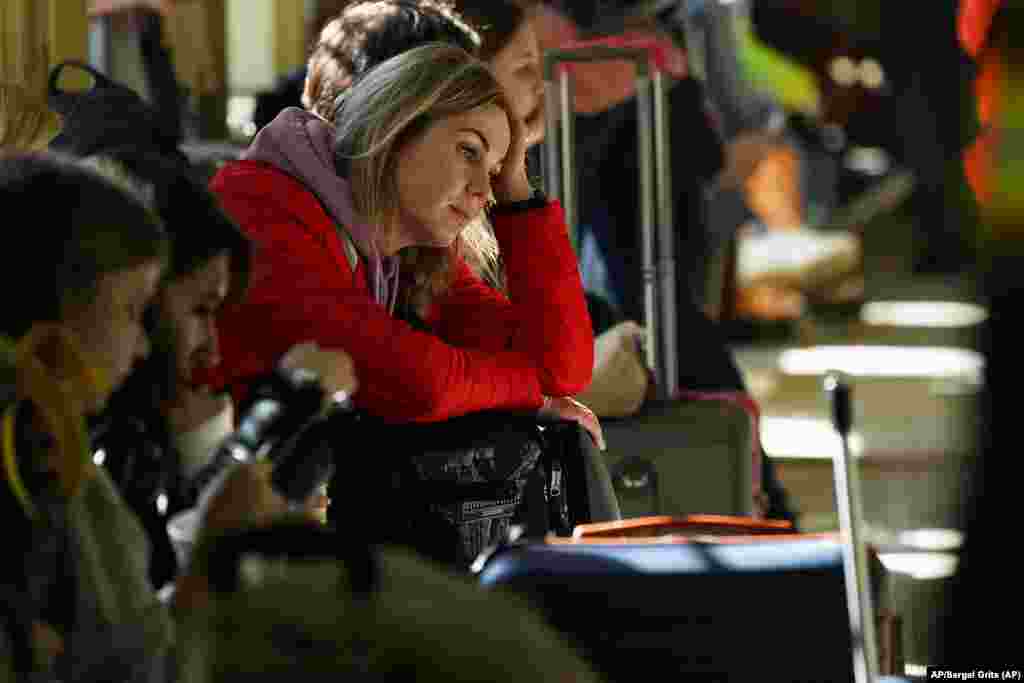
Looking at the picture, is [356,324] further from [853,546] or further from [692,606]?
[853,546]

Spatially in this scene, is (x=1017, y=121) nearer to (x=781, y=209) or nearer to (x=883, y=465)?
(x=883, y=465)

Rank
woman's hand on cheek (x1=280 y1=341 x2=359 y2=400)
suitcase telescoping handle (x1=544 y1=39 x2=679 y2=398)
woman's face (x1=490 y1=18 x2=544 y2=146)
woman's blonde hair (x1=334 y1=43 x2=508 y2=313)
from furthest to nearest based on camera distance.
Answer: suitcase telescoping handle (x1=544 y1=39 x2=679 y2=398)
woman's face (x1=490 y1=18 x2=544 y2=146)
woman's blonde hair (x1=334 y1=43 x2=508 y2=313)
woman's hand on cheek (x1=280 y1=341 x2=359 y2=400)

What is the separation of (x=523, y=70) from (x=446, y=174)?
94 cm

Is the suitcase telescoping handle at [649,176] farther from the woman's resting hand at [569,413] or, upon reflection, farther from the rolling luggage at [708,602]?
the rolling luggage at [708,602]

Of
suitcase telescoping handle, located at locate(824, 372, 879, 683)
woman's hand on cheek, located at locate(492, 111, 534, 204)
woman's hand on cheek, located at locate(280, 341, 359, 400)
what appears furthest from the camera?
woman's hand on cheek, located at locate(492, 111, 534, 204)

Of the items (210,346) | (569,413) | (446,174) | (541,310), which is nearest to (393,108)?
(446,174)

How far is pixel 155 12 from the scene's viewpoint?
7.64m

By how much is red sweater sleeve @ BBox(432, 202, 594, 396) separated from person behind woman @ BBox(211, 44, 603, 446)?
0.05 m

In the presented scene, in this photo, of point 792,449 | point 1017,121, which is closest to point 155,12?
point 792,449

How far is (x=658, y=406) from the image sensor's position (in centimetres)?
502

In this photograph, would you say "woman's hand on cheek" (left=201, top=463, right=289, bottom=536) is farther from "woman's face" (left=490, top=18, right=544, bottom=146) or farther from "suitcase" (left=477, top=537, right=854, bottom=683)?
"woman's face" (left=490, top=18, right=544, bottom=146)

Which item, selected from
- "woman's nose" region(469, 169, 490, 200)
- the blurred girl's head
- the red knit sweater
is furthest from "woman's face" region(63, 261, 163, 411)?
→ "woman's nose" region(469, 169, 490, 200)

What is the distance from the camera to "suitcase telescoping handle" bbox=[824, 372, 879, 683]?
2.87 meters

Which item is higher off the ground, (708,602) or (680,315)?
(708,602)
